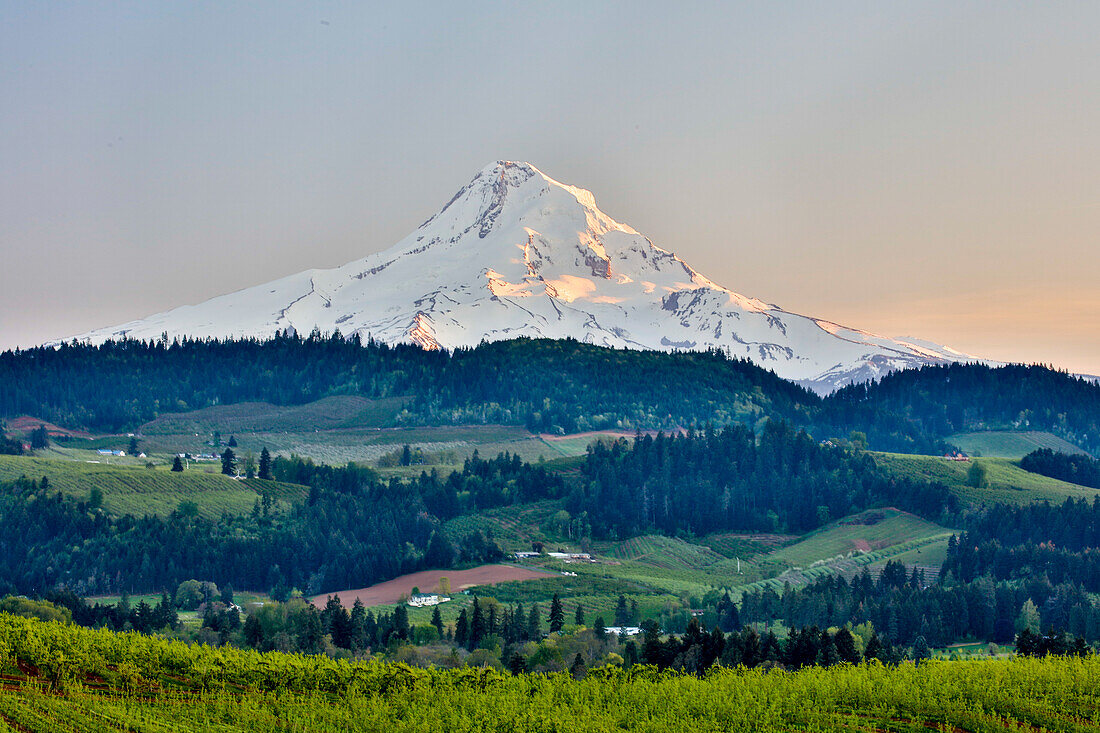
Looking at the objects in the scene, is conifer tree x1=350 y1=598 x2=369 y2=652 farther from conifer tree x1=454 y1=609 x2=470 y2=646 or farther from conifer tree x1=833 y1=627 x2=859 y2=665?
conifer tree x1=833 y1=627 x2=859 y2=665

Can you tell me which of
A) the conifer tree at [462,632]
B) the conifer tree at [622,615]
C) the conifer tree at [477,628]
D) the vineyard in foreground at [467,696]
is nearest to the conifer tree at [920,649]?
the conifer tree at [622,615]

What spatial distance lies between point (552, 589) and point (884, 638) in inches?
2297

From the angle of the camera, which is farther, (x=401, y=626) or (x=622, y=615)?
(x=622, y=615)

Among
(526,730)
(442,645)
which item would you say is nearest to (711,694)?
(526,730)

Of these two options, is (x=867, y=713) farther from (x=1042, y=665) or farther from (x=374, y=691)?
(x=374, y=691)

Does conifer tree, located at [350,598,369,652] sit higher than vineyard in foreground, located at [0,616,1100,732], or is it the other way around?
vineyard in foreground, located at [0,616,1100,732]

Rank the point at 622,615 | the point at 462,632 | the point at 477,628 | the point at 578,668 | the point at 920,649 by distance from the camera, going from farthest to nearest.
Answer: the point at 622,615 → the point at 462,632 → the point at 477,628 → the point at 920,649 → the point at 578,668

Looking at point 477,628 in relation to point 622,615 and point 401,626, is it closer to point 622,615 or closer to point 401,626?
point 401,626

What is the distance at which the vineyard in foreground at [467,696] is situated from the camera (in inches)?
2544

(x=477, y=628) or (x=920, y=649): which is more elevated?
(x=920, y=649)

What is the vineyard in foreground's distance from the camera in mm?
64625

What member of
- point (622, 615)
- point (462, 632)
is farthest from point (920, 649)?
point (462, 632)

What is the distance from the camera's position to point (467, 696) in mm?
72375

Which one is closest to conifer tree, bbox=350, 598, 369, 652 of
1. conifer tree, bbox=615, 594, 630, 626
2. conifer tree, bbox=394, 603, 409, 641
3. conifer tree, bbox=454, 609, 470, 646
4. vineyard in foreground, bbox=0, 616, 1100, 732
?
conifer tree, bbox=394, 603, 409, 641
